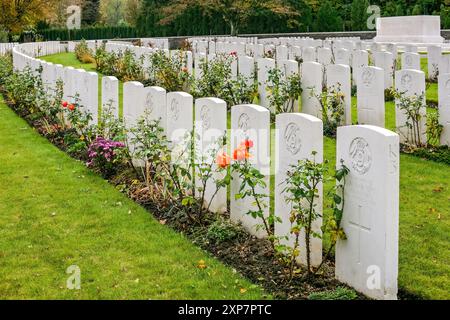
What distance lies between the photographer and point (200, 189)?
19.9 feet

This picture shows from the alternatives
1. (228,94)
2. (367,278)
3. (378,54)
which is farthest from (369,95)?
(367,278)

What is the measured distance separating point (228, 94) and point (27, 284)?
7.13 meters

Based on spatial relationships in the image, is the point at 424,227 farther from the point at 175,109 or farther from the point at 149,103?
the point at 149,103

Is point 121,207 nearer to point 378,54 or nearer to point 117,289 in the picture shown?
point 117,289

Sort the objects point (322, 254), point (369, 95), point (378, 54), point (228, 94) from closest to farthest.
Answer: point (322, 254), point (369, 95), point (228, 94), point (378, 54)

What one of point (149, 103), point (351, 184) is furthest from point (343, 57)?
point (351, 184)

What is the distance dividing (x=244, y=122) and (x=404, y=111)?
415 cm

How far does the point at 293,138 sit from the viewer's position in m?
4.96

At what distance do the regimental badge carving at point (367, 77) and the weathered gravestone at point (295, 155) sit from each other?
450cm

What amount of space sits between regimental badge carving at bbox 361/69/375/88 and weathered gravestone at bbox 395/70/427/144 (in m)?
0.39

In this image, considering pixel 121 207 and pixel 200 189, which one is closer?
pixel 200 189
